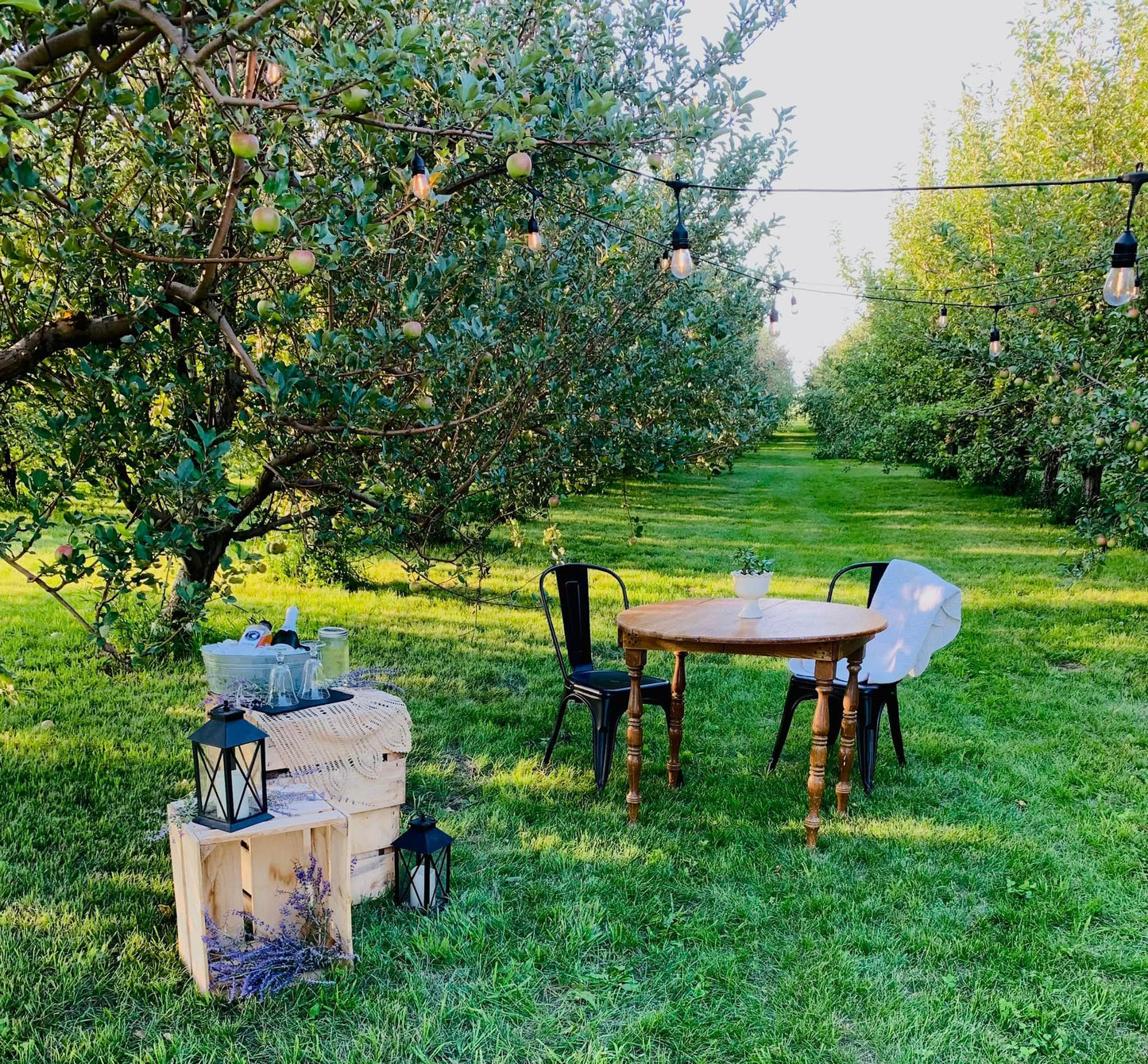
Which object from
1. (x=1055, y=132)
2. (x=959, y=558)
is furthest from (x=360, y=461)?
(x=959, y=558)

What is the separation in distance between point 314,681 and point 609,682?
178 centimetres

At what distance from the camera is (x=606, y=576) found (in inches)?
395

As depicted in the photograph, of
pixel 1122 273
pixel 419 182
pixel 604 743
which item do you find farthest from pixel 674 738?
pixel 419 182

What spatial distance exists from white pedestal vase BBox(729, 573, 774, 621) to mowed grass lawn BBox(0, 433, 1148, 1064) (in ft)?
3.10

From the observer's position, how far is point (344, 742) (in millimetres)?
3207

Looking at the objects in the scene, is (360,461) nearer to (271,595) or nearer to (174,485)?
(174,485)

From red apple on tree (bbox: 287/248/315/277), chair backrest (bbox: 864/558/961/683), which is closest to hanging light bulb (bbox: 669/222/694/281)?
red apple on tree (bbox: 287/248/315/277)

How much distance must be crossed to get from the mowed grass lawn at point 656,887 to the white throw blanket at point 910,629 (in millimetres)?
583

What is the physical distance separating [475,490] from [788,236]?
15.0ft

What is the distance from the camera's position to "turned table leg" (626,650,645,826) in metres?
4.02

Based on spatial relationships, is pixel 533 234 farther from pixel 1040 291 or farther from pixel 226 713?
pixel 1040 291

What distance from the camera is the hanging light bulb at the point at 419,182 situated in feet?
7.96

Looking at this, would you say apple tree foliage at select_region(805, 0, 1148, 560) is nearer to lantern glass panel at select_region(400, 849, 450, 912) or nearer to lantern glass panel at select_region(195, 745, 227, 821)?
lantern glass panel at select_region(400, 849, 450, 912)

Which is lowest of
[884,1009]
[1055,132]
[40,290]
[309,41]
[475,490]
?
[884,1009]
